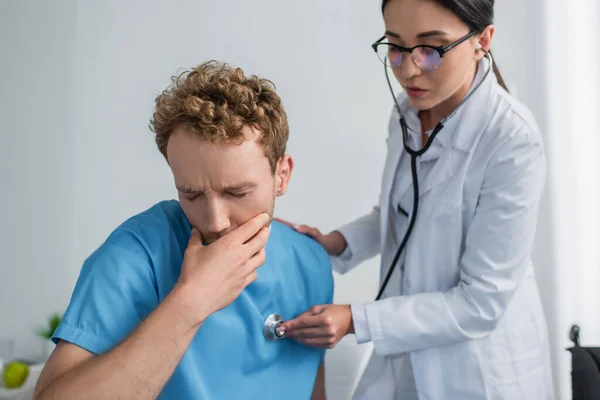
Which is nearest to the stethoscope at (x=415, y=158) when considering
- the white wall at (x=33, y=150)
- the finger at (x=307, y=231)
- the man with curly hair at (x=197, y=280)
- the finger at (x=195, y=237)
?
the finger at (x=307, y=231)

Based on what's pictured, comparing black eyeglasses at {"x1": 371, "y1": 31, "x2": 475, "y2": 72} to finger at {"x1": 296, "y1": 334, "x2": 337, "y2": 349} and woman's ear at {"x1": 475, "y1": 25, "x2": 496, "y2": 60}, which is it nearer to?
woman's ear at {"x1": 475, "y1": 25, "x2": 496, "y2": 60}

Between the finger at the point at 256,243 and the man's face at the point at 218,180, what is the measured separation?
0.15 ft

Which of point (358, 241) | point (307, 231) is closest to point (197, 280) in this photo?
point (307, 231)

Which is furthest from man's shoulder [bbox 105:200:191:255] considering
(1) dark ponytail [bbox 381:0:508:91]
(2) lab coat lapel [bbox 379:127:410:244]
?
(1) dark ponytail [bbox 381:0:508:91]

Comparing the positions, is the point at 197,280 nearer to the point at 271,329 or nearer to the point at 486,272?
the point at 271,329

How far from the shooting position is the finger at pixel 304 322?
1.34 metres

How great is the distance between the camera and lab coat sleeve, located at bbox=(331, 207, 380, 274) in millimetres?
1820

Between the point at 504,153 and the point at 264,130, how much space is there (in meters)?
0.56

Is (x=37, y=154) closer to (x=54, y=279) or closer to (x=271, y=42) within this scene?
(x=54, y=279)

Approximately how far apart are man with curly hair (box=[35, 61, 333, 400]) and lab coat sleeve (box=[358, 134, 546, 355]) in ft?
0.82

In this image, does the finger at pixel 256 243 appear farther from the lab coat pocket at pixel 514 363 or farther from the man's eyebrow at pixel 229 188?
the lab coat pocket at pixel 514 363

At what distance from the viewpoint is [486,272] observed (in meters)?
1.42

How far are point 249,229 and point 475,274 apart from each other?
1.86 feet

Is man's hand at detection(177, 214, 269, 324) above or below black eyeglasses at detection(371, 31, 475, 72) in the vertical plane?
below
